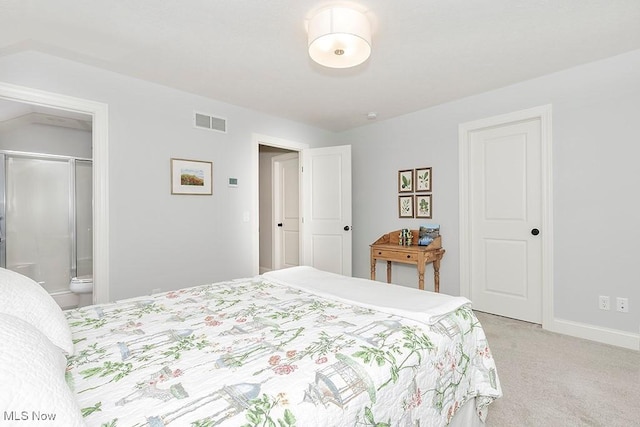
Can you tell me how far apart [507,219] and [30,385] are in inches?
143

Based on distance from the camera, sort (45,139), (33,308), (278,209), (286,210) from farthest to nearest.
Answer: (278,209), (286,210), (45,139), (33,308)

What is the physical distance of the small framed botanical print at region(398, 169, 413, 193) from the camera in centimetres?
391

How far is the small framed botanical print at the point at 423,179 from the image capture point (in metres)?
3.75

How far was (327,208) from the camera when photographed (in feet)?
14.0

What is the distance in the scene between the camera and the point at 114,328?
1327 millimetres

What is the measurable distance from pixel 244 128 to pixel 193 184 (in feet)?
3.08

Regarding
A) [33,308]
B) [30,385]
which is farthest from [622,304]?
[33,308]

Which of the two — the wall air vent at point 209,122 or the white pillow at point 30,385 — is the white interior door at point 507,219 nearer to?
the wall air vent at point 209,122

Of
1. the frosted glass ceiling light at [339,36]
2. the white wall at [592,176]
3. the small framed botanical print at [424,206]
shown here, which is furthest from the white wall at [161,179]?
the white wall at [592,176]

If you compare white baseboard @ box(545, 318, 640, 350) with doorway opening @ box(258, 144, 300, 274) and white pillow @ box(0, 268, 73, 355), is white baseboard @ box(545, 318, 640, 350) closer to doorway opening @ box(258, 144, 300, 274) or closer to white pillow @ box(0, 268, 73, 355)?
doorway opening @ box(258, 144, 300, 274)

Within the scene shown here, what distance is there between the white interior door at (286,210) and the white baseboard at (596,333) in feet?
11.2

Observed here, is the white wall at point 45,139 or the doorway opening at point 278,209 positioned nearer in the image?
the white wall at point 45,139

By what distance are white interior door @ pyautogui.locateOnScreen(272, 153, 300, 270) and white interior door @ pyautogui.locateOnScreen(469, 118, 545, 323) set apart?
8.77 feet

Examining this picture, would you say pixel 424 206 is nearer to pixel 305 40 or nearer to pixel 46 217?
pixel 305 40
